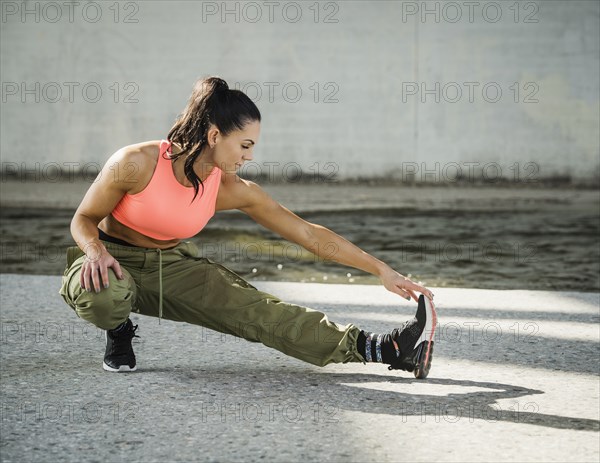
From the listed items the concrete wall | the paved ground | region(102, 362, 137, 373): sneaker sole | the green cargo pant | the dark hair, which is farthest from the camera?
the concrete wall

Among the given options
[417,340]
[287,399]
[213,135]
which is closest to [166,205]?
[213,135]

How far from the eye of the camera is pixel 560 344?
3.33m

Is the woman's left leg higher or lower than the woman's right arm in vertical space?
lower

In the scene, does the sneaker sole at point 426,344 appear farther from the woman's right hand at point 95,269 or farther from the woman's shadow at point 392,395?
the woman's right hand at point 95,269

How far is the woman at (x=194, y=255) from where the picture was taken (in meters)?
2.53

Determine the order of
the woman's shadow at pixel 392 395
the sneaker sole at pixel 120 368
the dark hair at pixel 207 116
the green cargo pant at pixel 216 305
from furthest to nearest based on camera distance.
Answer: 1. the sneaker sole at pixel 120 368
2. the green cargo pant at pixel 216 305
3. the dark hair at pixel 207 116
4. the woman's shadow at pixel 392 395

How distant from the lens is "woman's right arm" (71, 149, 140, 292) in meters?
2.46

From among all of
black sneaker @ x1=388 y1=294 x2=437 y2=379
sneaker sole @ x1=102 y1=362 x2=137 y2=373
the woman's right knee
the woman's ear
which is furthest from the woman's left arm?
sneaker sole @ x1=102 y1=362 x2=137 y2=373

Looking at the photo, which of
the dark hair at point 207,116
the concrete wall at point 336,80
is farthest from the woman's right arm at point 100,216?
the concrete wall at point 336,80

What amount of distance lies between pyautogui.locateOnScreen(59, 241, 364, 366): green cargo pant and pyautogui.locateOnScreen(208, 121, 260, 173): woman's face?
389 millimetres

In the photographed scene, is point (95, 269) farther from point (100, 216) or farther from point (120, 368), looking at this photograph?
point (120, 368)

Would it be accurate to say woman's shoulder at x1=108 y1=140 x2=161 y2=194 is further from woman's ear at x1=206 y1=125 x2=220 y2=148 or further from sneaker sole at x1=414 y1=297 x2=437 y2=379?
sneaker sole at x1=414 y1=297 x2=437 y2=379

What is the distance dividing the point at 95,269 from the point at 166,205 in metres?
0.29

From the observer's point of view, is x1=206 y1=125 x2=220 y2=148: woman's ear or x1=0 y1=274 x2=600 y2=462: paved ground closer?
x1=0 y1=274 x2=600 y2=462: paved ground
